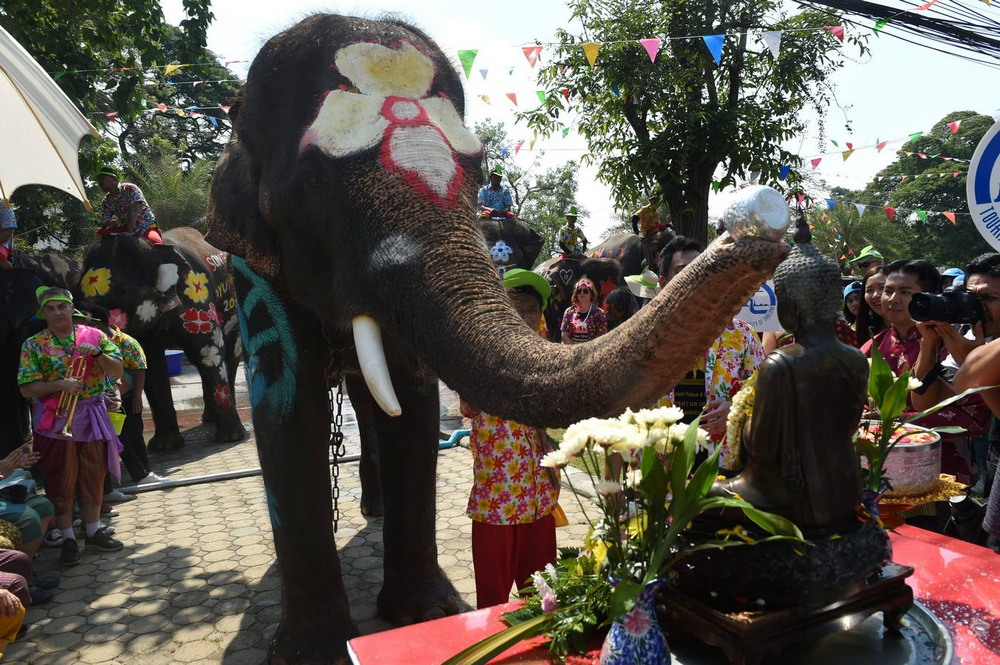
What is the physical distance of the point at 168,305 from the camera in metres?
7.88

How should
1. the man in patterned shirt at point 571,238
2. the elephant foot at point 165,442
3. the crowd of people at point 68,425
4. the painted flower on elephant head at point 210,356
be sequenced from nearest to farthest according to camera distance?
the crowd of people at point 68,425 → the elephant foot at point 165,442 → the painted flower on elephant head at point 210,356 → the man in patterned shirt at point 571,238

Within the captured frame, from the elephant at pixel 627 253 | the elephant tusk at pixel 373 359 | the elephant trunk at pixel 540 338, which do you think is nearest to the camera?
the elephant trunk at pixel 540 338

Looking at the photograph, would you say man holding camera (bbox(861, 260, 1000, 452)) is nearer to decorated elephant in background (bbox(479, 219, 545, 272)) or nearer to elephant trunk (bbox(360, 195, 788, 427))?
elephant trunk (bbox(360, 195, 788, 427))

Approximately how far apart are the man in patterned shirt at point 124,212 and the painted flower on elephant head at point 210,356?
132cm

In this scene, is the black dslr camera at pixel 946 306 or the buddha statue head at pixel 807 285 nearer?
the buddha statue head at pixel 807 285

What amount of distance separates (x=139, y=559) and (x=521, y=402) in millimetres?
3747

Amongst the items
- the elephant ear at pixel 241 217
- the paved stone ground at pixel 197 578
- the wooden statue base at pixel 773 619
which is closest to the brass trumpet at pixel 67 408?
the paved stone ground at pixel 197 578

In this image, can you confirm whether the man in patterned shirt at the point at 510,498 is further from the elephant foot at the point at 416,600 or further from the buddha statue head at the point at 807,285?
the buddha statue head at the point at 807,285

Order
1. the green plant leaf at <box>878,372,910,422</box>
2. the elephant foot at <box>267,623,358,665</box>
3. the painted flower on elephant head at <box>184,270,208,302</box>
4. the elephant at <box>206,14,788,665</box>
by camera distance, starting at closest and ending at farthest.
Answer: the green plant leaf at <box>878,372,910,422</box> < the elephant at <box>206,14,788,665</box> < the elephant foot at <box>267,623,358,665</box> < the painted flower on elephant head at <box>184,270,208,302</box>

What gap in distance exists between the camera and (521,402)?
211 centimetres

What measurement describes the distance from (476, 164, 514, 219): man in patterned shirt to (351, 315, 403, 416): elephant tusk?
7388mm

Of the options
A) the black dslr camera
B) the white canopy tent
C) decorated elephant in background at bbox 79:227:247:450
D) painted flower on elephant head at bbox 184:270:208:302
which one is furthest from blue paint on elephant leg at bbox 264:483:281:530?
painted flower on elephant head at bbox 184:270:208:302

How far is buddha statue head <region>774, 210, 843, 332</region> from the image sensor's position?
2012mm

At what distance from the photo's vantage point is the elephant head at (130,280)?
7.48 metres
